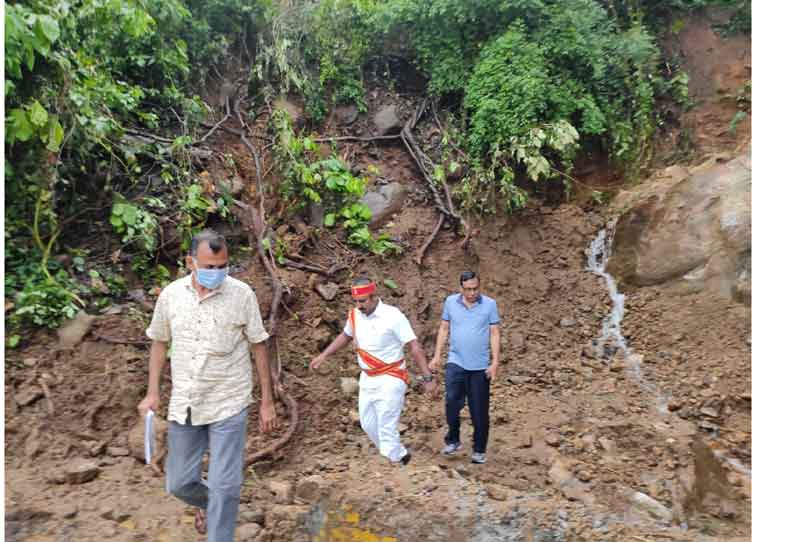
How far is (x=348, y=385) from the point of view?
6418 millimetres

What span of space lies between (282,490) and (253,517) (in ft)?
1.85

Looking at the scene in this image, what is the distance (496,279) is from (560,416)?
239 cm

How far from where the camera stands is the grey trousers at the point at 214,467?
335cm

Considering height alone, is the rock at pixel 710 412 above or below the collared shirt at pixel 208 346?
below

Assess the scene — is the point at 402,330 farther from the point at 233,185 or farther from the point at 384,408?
the point at 233,185

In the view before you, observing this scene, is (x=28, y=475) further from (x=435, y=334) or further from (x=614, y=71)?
(x=614, y=71)

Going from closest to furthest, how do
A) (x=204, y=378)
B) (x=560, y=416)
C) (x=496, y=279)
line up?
(x=204, y=378) < (x=560, y=416) < (x=496, y=279)

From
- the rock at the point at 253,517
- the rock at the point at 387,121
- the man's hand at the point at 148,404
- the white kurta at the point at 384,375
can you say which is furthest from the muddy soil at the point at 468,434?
the rock at the point at 387,121

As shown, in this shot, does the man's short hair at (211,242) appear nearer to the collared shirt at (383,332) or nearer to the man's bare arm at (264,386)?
the man's bare arm at (264,386)

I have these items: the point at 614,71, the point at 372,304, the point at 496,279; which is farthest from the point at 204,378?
the point at 614,71

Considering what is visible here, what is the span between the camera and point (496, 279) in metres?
8.11

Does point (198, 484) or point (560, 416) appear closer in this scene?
point (198, 484)


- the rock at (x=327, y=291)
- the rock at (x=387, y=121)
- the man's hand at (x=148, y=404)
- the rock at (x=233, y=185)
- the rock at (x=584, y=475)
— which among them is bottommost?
the rock at (x=584, y=475)

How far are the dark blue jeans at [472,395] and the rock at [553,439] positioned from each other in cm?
77
